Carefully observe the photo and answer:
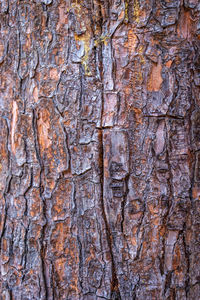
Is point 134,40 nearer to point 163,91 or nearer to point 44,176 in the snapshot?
point 163,91

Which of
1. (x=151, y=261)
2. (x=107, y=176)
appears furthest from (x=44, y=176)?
(x=151, y=261)

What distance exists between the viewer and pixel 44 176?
3.62 feet

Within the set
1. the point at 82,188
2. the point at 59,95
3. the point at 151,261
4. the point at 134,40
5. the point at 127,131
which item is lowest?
the point at 151,261

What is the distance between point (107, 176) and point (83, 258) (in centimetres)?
32

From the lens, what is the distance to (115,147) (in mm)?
1055

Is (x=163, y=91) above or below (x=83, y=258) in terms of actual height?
above

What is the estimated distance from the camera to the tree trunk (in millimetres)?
1038

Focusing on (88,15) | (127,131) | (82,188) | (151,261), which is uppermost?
(88,15)

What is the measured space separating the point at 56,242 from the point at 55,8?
2.90 feet

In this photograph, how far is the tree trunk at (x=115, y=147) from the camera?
1.04m

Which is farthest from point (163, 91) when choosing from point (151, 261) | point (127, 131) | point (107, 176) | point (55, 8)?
point (151, 261)

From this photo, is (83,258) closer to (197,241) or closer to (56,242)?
(56,242)

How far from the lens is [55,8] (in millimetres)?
1073

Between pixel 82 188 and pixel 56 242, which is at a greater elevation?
pixel 82 188
